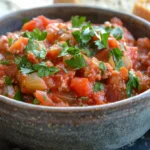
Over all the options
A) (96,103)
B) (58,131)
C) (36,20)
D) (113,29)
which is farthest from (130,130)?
(36,20)

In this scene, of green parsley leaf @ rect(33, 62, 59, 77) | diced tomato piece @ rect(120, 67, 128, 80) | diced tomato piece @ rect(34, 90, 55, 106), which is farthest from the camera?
diced tomato piece @ rect(120, 67, 128, 80)

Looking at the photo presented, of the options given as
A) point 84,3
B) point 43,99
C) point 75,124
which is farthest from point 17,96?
point 84,3

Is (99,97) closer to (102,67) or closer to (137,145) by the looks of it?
(102,67)

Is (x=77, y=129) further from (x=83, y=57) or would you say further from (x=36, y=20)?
(x=36, y=20)

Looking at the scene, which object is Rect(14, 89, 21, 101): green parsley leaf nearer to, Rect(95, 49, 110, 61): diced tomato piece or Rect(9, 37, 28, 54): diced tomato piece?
Rect(9, 37, 28, 54): diced tomato piece

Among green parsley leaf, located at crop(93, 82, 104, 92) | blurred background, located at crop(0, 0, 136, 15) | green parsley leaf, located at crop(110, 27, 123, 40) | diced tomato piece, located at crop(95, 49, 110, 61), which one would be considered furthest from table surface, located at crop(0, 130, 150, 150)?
blurred background, located at crop(0, 0, 136, 15)

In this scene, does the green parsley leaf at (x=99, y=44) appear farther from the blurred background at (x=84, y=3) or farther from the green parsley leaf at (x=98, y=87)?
the blurred background at (x=84, y=3)
